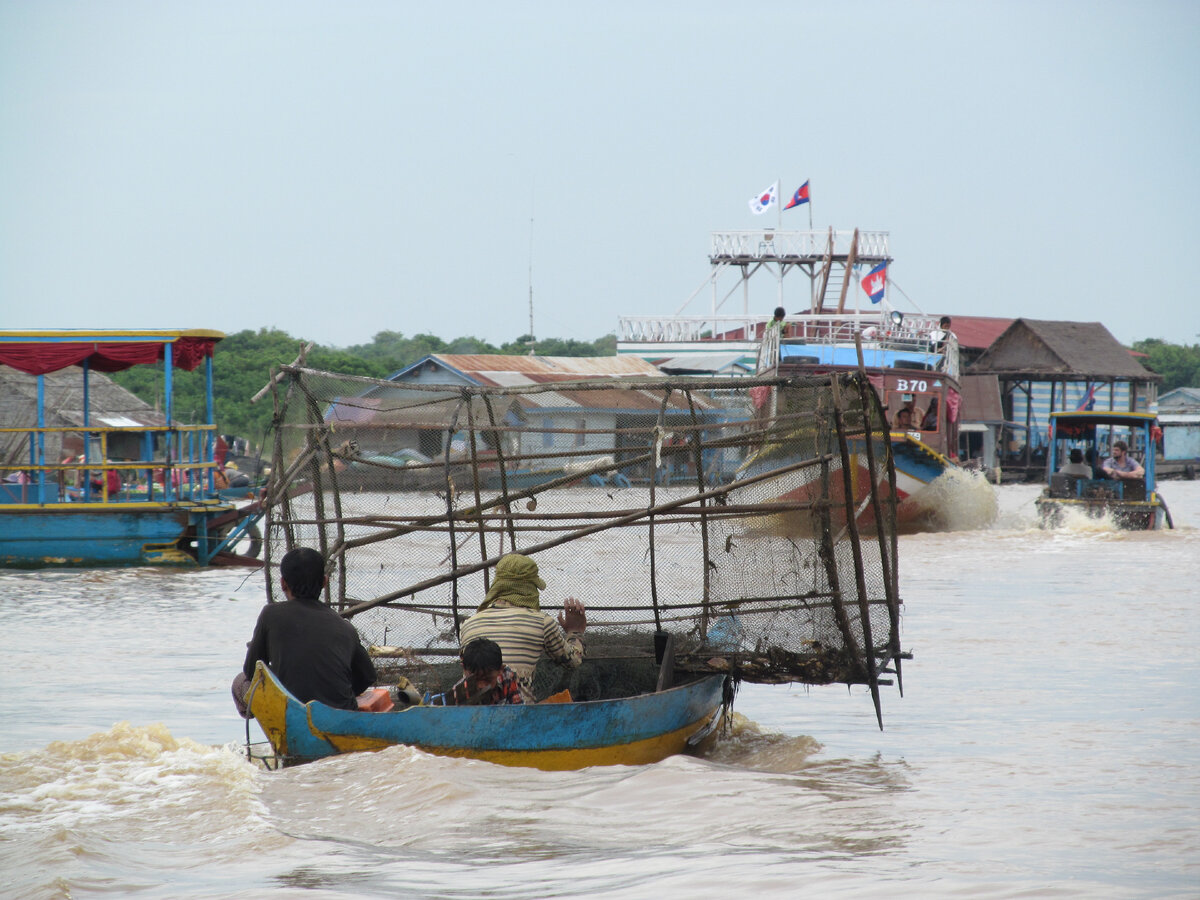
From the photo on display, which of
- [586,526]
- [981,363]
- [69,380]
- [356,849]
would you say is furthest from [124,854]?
[981,363]

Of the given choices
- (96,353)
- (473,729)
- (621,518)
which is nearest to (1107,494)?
(621,518)

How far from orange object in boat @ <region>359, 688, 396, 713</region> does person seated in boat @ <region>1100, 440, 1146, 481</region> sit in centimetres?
1546

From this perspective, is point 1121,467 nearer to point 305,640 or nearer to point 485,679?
point 485,679

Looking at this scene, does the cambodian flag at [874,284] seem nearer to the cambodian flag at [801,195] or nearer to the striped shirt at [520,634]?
the cambodian flag at [801,195]

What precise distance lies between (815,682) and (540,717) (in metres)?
1.58

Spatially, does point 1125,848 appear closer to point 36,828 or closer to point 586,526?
point 586,526

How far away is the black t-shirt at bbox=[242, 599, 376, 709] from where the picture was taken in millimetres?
5867

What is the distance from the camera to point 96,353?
47.5 feet

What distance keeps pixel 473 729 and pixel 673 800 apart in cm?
103

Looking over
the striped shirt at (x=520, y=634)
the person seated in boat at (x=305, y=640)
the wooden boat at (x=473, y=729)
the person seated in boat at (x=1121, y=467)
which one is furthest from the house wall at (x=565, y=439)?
the person seated in boat at (x=1121, y=467)

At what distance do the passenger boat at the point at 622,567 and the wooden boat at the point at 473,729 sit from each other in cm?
1

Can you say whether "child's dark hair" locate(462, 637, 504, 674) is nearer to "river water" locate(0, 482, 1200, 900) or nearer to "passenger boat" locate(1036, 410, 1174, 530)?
"river water" locate(0, 482, 1200, 900)

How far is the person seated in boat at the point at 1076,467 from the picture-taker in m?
19.4

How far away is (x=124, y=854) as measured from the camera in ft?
16.6
